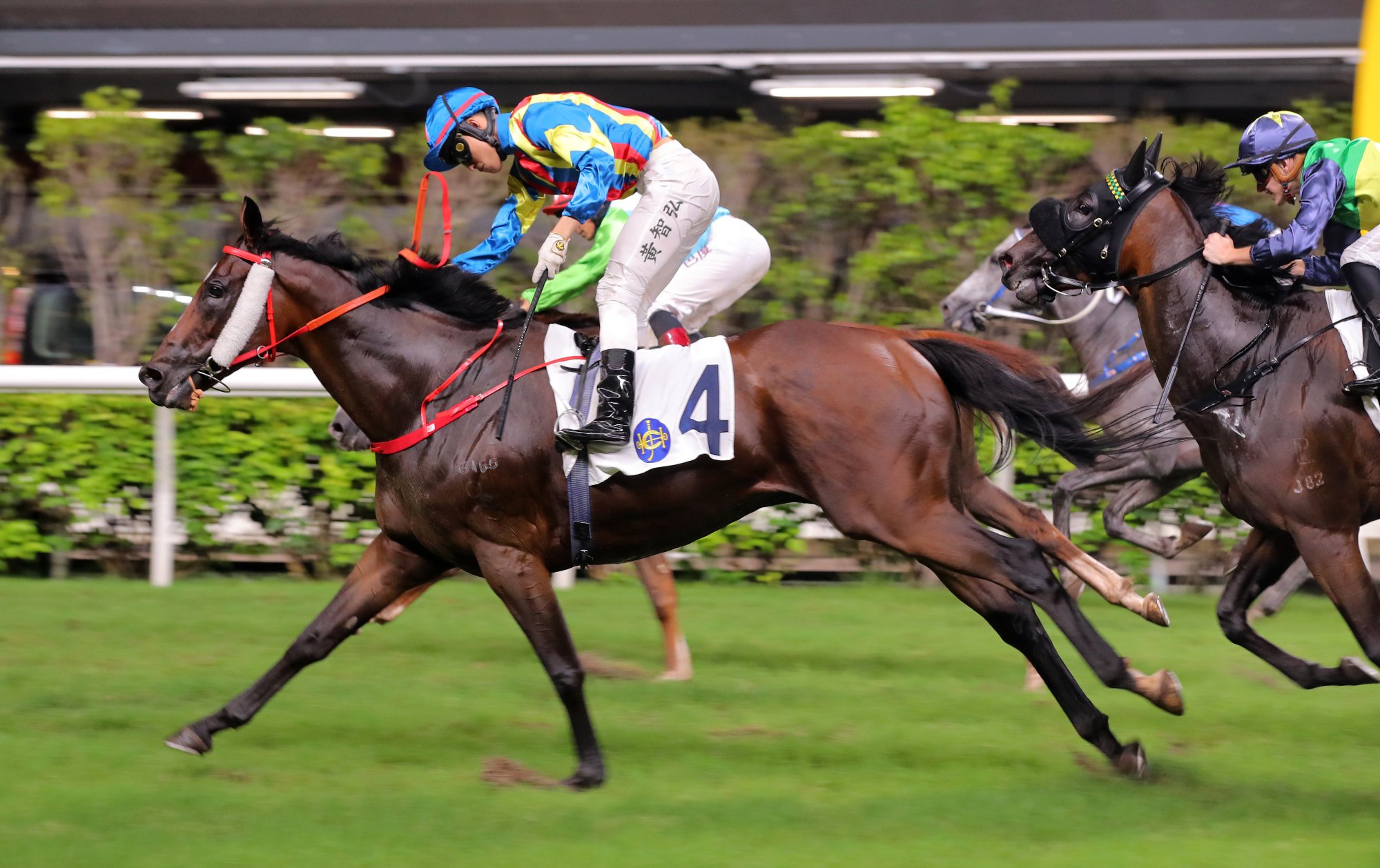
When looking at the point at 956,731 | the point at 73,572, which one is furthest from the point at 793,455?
the point at 73,572

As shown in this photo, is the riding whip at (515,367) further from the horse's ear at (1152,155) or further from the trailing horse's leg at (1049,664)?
the horse's ear at (1152,155)

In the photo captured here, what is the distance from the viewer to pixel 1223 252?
13.9ft

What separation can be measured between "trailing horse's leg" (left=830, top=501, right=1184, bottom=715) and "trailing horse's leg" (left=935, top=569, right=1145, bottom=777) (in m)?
0.09

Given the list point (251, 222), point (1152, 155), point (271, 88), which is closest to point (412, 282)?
point (251, 222)

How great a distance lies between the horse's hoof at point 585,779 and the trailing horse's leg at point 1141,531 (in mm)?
3251

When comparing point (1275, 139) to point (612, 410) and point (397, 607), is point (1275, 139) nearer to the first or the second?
point (612, 410)

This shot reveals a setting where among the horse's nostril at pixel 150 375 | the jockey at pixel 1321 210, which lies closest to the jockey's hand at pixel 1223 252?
the jockey at pixel 1321 210

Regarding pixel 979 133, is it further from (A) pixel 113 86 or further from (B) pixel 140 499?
(A) pixel 113 86

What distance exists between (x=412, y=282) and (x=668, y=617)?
1.68 m

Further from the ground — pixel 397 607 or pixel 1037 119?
pixel 1037 119

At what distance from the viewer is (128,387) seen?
7023mm

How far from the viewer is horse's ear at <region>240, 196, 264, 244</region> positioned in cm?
410

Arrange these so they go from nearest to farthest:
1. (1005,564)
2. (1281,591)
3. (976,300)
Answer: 1. (1005,564)
2. (1281,591)
3. (976,300)

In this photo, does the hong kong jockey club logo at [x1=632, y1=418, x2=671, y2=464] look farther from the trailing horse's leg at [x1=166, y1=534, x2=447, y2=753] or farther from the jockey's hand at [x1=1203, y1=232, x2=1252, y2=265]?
the jockey's hand at [x1=1203, y1=232, x2=1252, y2=265]
